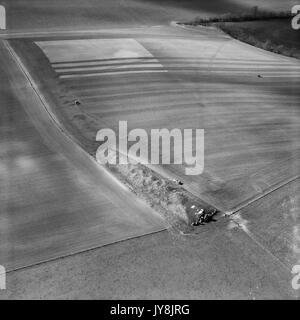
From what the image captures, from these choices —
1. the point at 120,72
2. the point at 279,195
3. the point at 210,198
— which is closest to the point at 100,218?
the point at 210,198

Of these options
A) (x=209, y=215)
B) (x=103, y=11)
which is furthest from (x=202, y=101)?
(x=103, y=11)

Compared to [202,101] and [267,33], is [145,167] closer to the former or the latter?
[202,101]

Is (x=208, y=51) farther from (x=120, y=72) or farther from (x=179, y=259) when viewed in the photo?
(x=179, y=259)

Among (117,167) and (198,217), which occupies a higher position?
(117,167)

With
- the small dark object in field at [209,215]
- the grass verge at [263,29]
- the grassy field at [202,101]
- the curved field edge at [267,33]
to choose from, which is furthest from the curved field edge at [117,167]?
the grass verge at [263,29]

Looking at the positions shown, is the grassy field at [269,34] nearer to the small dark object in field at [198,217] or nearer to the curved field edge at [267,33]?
the curved field edge at [267,33]

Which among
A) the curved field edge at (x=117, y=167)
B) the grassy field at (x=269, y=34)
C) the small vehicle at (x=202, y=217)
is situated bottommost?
the small vehicle at (x=202, y=217)

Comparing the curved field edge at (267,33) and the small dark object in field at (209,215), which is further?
the curved field edge at (267,33)
